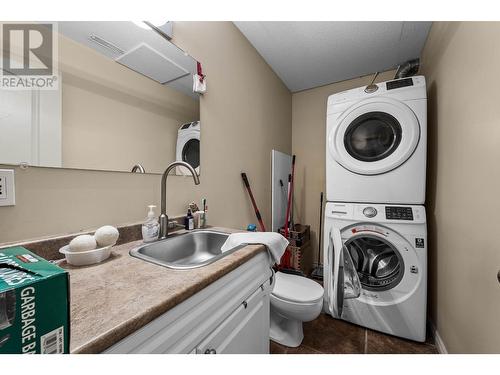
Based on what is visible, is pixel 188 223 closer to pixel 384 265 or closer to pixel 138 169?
pixel 138 169

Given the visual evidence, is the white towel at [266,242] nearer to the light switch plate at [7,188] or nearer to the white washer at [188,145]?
the white washer at [188,145]

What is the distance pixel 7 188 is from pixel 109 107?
490 millimetres

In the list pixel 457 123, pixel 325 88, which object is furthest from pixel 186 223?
pixel 325 88

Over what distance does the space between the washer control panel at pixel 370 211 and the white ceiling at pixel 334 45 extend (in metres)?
1.56

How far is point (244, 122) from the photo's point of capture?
1.92 meters

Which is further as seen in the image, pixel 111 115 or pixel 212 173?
pixel 212 173

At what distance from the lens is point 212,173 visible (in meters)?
1.53

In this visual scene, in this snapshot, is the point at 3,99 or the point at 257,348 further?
the point at 257,348

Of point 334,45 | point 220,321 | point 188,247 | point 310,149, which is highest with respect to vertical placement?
point 334,45

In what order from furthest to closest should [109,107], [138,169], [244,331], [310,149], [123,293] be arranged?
1. [310,149]
2. [138,169]
3. [109,107]
4. [244,331]
5. [123,293]

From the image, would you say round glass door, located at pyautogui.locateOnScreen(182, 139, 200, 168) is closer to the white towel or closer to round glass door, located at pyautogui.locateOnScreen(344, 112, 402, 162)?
the white towel

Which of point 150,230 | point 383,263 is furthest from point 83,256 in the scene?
point 383,263
